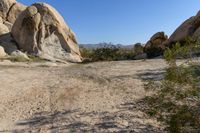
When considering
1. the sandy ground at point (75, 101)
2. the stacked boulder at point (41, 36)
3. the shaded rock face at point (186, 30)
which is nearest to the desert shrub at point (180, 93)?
the sandy ground at point (75, 101)

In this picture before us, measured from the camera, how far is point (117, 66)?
16.7 metres

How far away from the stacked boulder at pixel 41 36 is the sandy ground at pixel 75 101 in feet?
21.8

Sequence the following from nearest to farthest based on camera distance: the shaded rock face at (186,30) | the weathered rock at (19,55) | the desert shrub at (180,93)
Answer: the desert shrub at (180,93) < the weathered rock at (19,55) < the shaded rock face at (186,30)

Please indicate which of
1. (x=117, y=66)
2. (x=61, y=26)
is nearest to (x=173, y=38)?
(x=61, y=26)

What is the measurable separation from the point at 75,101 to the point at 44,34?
1333 centimetres

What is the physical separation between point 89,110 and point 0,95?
3271 mm

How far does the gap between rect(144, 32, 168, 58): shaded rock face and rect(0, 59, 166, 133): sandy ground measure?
372 inches

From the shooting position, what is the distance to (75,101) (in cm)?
1032

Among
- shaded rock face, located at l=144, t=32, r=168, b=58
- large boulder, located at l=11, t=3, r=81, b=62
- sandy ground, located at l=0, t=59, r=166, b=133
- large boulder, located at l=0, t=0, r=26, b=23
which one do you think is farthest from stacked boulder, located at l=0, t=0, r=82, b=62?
sandy ground, located at l=0, t=59, r=166, b=133

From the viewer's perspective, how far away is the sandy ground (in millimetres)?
8391

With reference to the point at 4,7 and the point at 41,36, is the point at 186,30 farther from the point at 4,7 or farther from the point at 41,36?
the point at 4,7

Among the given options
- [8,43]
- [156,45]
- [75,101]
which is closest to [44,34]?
[8,43]

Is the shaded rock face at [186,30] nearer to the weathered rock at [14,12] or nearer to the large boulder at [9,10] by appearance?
the weathered rock at [14,12]

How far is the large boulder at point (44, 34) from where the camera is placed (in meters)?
22.1
